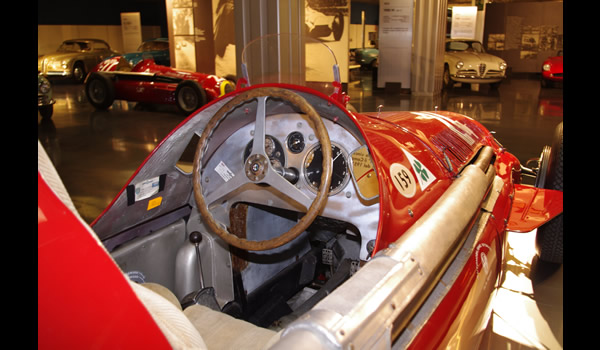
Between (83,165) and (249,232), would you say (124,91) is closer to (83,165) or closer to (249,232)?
(83,165)

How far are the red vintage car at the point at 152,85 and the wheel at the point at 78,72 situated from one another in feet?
18.5

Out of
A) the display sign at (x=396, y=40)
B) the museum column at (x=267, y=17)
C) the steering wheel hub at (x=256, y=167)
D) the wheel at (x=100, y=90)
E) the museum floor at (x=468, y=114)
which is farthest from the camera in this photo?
the display sign at (x=396, y=40)

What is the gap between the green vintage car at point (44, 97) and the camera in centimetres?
830

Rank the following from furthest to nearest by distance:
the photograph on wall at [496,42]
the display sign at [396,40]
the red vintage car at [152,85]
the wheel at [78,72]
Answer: the photograph on wall at [496,42] → the wheel at [78,72] → the display sign at [396,40] → the red vintage car at [152,85]

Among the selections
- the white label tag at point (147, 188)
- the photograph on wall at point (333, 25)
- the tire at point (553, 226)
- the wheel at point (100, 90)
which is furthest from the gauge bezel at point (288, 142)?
the photograph on wall at point (333, 25)

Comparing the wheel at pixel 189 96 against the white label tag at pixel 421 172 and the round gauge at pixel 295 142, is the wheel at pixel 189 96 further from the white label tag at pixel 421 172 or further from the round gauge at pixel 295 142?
the white label tag at pixel 421 172

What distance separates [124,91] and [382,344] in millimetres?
9970

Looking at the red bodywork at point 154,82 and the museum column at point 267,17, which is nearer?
the museum column at point 267,17

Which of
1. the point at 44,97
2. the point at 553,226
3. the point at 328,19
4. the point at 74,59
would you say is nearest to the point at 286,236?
the point at 553,226

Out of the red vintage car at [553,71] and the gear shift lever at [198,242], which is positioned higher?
the red vintage car at [553,71]

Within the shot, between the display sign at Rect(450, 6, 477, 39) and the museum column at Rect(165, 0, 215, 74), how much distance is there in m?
7.90

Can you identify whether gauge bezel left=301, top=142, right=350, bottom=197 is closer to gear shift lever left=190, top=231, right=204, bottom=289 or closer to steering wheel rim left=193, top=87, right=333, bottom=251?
steering wheel rim left=193, top=87, right=333, bottom=251

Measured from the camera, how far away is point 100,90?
33.4 ft

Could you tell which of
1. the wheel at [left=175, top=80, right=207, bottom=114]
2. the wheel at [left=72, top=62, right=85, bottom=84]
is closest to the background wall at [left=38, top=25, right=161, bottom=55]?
the wheel at [left=72, top=62, right=85, bottom=84]
